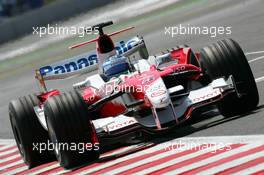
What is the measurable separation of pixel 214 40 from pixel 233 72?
14.0 meters

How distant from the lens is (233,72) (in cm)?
1222

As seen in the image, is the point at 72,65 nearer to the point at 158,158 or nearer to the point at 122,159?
the point at 122,159

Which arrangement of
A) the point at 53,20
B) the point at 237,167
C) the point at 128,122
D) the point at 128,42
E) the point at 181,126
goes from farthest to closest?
the point at 53,20 < the point at 128,42 < the point at 181,126 < the point at 128,122 < the point at 237,167

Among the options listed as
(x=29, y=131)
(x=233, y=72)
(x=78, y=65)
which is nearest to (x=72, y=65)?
(x=78, y=65)

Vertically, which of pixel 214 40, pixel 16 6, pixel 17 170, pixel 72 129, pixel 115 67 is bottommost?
pixel 214 40

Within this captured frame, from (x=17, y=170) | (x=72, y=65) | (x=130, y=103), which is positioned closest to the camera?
(x=130, y=103)

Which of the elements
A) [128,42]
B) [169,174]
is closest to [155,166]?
[169,174]

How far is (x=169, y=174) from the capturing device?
974 centimetres

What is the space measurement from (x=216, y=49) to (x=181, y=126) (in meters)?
1.21

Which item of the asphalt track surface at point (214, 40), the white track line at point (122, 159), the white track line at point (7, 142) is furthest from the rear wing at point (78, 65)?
the white track line at point (122, 159)

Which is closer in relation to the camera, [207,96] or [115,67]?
[207,96]

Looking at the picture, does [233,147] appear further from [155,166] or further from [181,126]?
[181,126]

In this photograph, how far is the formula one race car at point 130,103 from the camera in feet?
37.8

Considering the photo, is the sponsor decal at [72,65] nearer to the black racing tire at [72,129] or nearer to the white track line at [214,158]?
the black racing tire at [72,129]
